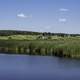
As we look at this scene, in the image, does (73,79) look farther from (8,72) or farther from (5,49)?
(5,49)

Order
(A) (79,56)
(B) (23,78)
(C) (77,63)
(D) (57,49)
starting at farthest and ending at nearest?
1. (D) (57,49)
2. (A) (79,56)
3. (C) (77,63)
4. (B) (23,78)

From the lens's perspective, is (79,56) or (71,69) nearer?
(71,69)

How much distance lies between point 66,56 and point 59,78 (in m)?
13.4

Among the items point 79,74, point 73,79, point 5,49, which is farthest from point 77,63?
point 5,49

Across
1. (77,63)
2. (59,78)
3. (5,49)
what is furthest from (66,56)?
(5,49)

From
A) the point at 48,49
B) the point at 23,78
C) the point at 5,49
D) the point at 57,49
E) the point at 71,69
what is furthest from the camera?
the point at 5,49

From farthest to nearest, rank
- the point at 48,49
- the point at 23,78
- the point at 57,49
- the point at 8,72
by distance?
the point at 48,49
the point at 57,49
the point at 8,72
the point at 23,78

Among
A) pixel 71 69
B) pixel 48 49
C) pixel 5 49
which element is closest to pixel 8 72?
pixel 71 69

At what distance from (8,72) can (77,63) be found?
9.72m

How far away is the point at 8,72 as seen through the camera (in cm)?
2680

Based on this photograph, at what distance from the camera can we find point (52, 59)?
37.9m

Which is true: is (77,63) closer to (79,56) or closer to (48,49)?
(79,56)

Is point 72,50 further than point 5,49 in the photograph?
No

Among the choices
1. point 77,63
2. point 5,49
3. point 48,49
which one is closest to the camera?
point 77,63
